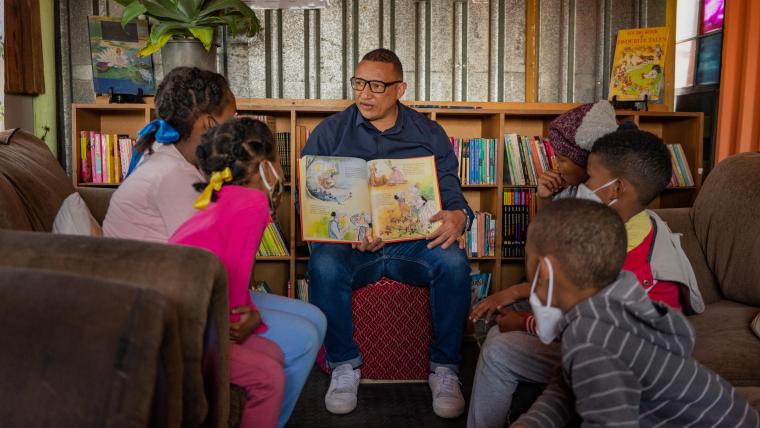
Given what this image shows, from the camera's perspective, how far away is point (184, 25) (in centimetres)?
330

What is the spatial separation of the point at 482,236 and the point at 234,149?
2114 millimetres

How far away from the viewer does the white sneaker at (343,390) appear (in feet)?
8.03

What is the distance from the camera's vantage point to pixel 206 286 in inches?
50.6

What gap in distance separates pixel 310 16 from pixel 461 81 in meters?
1.02

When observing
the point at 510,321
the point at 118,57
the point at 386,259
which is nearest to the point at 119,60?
the point at 118,57

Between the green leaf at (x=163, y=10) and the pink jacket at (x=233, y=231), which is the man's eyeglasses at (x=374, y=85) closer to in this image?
the green leaf at (x=163, y=10)

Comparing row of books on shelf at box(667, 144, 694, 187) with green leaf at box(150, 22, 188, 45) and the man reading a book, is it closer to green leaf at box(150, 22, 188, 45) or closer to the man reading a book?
the man reading a book

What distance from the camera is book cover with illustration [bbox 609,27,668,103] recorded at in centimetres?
377

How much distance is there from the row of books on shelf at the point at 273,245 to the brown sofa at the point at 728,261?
1861 mm

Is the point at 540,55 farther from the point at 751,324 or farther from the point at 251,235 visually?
the point at 251,235

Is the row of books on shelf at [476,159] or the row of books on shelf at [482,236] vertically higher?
the row of books on shelf at [476,159]

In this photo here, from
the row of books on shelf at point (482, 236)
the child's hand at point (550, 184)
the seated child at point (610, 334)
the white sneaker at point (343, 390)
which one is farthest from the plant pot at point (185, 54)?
the seated child at point (610, 334)

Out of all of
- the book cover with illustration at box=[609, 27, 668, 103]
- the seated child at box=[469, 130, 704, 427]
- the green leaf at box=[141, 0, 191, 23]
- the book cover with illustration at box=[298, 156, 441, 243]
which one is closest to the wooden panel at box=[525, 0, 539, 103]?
the book cover with illustration at box=[609, 27, 668, 103]

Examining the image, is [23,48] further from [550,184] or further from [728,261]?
[728,261]
